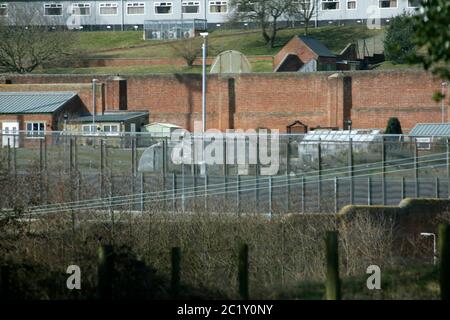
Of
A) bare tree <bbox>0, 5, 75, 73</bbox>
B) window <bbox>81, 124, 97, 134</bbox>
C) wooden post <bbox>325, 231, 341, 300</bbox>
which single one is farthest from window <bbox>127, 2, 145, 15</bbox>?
wooden post <bbox>325, 231, 341, 300</bbox>

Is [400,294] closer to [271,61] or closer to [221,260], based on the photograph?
[221,260]

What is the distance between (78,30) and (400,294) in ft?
217

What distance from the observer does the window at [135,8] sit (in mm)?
77188

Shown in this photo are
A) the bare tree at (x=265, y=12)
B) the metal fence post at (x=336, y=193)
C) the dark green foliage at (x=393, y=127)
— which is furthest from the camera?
the bare tree at (x=265, y=12)

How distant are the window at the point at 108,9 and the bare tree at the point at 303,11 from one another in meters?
14.1

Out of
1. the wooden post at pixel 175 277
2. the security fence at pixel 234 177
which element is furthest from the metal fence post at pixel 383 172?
the wooden post at pixel 175 277

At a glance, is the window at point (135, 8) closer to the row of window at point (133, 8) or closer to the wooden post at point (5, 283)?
the row of window at point (133, 8)

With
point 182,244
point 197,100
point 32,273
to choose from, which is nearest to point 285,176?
point 182,244

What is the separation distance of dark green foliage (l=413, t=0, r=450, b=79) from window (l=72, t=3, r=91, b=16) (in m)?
69.3

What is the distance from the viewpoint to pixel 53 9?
7556 centimetres

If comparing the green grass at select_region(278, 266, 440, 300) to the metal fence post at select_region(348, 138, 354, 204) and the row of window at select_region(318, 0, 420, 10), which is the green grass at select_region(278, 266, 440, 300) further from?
→ the row of window at select_region(318, 0, 420, 10)

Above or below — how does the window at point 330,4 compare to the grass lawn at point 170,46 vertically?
above

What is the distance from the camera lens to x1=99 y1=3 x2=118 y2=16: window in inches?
3051

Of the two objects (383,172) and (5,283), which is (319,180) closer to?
(383,172)
